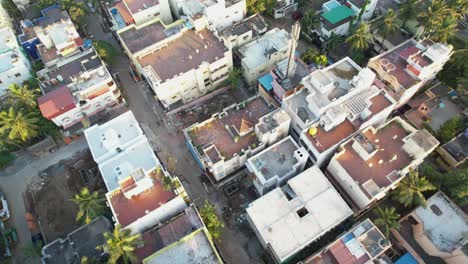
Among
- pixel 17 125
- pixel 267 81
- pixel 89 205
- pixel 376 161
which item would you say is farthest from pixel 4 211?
pixel 376 161

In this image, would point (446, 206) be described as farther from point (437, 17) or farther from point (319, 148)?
point (437, 17)

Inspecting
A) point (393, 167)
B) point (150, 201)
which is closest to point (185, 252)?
point (150, 201)

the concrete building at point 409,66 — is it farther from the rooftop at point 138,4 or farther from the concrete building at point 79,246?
the concrete building at point 79,246

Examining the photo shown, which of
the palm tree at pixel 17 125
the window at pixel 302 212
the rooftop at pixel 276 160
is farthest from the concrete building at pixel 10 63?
the window at pixel 302 212

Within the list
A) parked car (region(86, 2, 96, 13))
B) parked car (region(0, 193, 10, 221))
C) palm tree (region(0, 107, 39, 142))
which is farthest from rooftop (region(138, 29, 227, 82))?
parked car (region(0, 193, 10, 221))

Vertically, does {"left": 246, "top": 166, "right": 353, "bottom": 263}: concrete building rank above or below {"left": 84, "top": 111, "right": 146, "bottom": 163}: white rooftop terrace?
below

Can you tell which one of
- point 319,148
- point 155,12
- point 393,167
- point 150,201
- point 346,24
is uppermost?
point 155,12

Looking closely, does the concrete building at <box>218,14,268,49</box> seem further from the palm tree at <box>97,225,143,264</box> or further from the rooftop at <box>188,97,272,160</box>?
the palm tree at <box>97,225,143,264</box>
